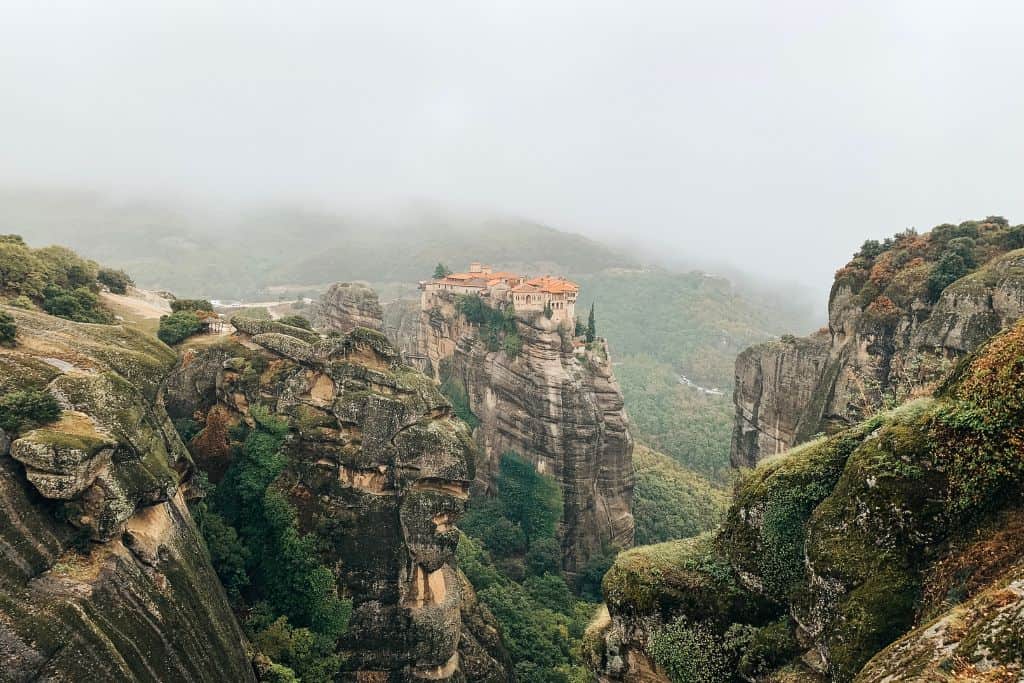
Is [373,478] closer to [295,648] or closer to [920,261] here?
[295,648]

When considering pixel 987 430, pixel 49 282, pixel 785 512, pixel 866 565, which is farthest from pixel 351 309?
pixel 987 430

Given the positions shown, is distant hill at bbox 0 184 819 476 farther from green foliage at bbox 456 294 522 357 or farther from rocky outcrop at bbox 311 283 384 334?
rocky outcrop at bbox 311 283 384 334

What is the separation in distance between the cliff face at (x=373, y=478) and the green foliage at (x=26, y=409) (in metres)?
10.3

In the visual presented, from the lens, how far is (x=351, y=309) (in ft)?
190

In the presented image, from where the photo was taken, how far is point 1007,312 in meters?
19.6

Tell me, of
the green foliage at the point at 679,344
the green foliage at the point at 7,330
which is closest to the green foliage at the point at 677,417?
the green foliage at the point at 679,344

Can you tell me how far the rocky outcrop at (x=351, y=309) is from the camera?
5775cm

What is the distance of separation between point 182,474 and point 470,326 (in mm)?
38155

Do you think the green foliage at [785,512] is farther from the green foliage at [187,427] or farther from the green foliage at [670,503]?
the green foliage at [670,503]

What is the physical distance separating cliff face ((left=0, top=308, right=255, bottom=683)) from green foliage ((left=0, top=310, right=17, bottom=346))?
278mm

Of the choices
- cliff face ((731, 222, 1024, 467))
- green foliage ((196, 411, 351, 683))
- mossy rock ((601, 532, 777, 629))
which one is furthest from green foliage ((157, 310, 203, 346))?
cliff face ((731, 222, 1024, 467))

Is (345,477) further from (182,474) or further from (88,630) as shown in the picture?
(88,630)

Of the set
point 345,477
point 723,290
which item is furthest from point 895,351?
point 723,290

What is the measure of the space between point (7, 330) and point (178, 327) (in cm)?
1158
